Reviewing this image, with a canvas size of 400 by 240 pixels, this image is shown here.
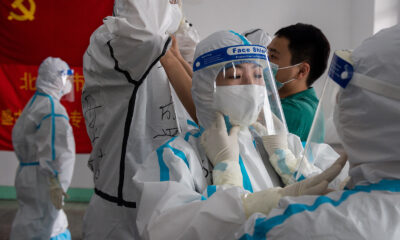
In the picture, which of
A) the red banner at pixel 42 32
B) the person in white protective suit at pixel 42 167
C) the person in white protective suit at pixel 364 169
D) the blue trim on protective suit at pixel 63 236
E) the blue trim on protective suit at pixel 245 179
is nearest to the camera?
the person in white protective suit at pixel 364 169

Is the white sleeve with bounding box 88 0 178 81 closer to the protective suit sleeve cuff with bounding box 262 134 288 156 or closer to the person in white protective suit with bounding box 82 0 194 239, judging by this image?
the person in white protective suit with bounding box 82 0 194 239

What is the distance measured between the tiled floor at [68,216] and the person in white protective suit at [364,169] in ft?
11.8

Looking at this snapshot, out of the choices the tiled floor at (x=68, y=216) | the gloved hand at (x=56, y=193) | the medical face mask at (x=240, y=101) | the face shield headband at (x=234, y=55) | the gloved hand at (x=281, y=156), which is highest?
the face shield headband at (x=234, y=55)

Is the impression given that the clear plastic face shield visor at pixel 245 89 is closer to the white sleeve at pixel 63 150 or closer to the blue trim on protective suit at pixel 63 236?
the white sleeve at pixel 63 150

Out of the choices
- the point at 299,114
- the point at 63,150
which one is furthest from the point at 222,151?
the point at 63,150

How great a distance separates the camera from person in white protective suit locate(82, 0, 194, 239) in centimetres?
146

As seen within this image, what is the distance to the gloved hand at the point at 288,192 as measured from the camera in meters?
0.88

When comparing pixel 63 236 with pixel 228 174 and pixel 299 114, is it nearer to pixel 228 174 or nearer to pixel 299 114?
pixel 299 114

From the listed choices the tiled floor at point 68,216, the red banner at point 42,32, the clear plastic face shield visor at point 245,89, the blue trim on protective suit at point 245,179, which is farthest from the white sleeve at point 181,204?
the red banner at point 42,32

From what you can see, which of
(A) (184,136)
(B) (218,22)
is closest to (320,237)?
(A) (184,136)

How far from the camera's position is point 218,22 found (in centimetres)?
444

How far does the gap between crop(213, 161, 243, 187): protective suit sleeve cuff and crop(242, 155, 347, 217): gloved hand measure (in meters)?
0.13

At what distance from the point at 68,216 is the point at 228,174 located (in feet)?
13.0

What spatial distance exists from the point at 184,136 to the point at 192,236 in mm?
523
